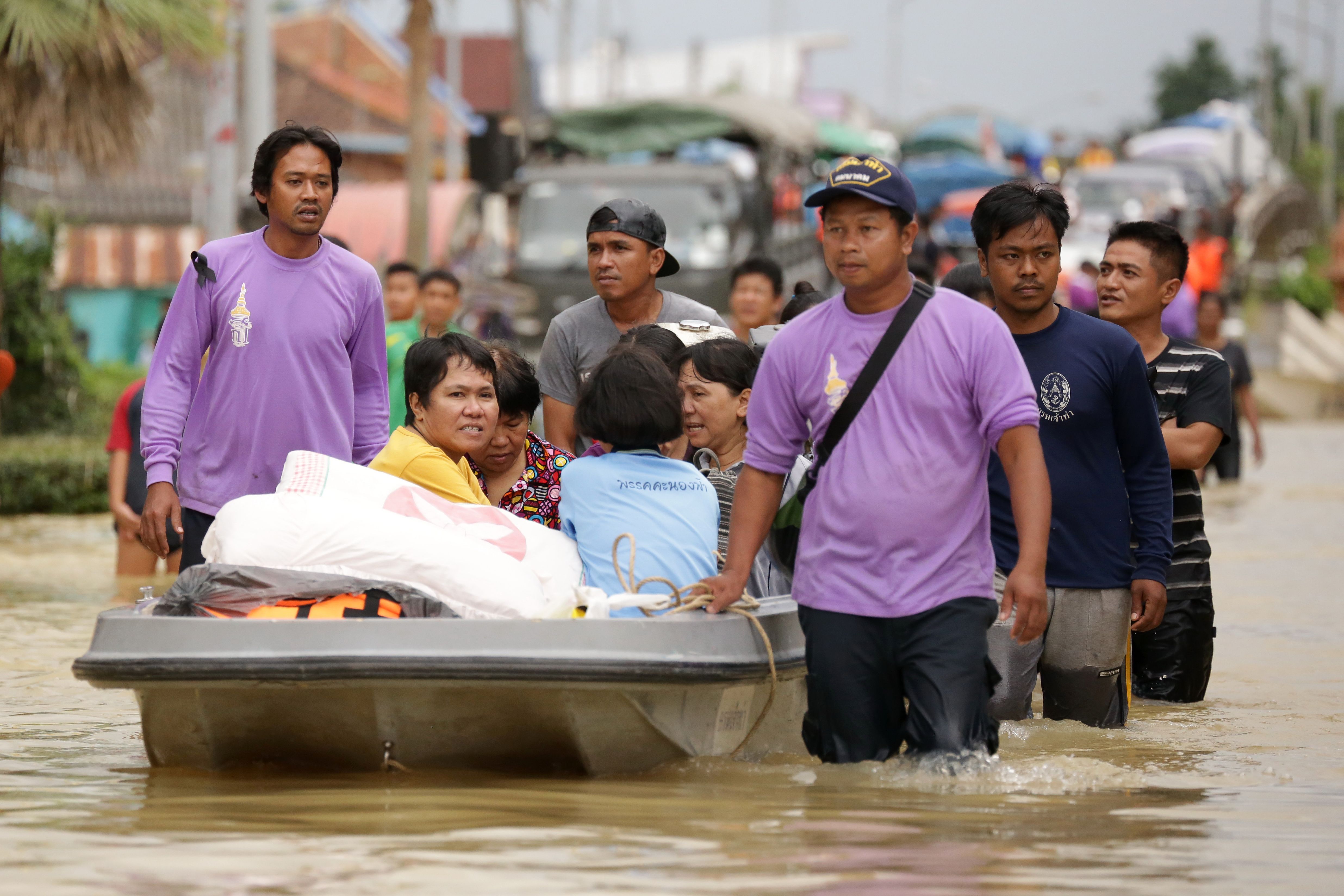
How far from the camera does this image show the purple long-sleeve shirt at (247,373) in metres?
5.85

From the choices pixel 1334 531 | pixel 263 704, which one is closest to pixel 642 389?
pixel 263 704

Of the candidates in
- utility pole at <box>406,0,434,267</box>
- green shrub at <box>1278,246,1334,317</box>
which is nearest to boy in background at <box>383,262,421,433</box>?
utility pole at <box>406,0,434,267</box>

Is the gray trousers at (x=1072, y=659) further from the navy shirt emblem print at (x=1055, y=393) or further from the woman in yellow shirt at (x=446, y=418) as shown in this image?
the woman in yellow shirt at (x=446, y=418)

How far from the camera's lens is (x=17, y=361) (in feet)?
56.0

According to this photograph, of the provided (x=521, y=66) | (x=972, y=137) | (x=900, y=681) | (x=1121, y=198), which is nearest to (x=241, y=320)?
(x=900, y=681)

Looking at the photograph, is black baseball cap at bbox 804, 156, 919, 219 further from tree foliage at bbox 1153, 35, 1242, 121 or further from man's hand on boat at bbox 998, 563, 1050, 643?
tree foliage at bbox 1153, 35, 1242, 121

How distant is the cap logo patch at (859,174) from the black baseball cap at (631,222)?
198cm

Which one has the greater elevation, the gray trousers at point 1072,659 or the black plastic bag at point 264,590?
the black plastic bag at point 264,590

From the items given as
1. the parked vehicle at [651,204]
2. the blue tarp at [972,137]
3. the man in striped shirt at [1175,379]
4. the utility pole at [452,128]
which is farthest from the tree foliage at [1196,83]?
the man in striped shirt at [1175,379]

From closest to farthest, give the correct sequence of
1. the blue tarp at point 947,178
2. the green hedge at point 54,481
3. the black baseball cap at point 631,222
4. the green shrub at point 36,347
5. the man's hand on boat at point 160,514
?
the man's hand on boat at point 160,514 < the black baseball cap at point 631,222 < the green hedge at point 54,481 < the green shrub at point 36,347 < the blue tarp at point 947,178

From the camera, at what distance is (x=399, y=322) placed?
1112cm

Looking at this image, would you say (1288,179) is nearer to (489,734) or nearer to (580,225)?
(580,225)

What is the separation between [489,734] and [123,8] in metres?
11.7

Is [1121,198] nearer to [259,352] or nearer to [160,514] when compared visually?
[259,352]
